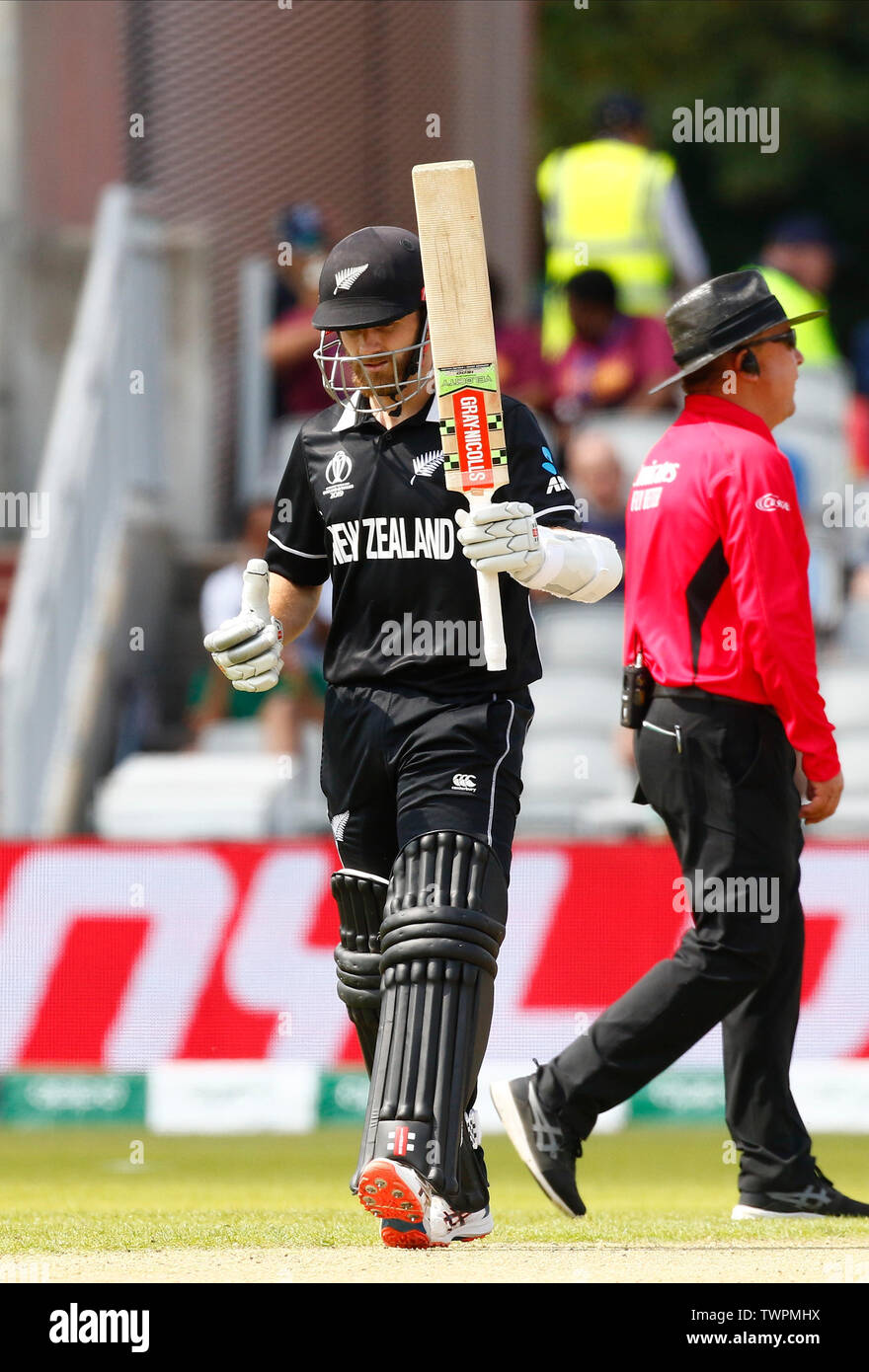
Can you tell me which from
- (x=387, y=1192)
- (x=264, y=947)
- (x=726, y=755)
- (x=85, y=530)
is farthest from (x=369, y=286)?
(x=85, y=530)

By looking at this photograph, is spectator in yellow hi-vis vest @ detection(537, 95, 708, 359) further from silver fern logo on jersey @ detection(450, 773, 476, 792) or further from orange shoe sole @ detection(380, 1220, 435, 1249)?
orange shoe sole @ detection(380, 1220, 435, 1249)

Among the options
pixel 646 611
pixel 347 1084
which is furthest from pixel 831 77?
pixel 646 611

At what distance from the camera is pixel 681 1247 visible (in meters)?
4.86

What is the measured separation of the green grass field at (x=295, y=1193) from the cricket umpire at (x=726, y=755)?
266mm

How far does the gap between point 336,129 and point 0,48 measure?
3.19 m

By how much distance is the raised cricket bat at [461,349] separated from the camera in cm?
473

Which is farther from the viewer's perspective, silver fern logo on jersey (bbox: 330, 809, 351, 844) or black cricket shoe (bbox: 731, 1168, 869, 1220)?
black cricket shoe (bbox: 731, 1168, 869, 1220)

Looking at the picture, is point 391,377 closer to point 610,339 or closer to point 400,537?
point 400,537

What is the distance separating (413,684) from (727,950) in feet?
3.65

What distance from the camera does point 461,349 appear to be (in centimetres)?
475

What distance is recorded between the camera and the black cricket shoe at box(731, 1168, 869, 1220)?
5.48 m

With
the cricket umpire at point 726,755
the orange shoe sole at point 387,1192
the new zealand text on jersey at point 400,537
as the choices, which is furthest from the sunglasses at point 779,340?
the orange shoe sole at point 387,1192

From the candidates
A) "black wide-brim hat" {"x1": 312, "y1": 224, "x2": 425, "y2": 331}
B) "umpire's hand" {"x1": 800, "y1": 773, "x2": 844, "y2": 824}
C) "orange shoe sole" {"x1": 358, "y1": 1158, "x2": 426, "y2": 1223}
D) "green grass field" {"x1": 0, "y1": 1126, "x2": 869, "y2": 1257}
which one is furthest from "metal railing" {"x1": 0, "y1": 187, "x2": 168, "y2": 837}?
"orange shoe sole" {"x1": 358, "y1": 1158, "x2": 426, "y2": 1223}

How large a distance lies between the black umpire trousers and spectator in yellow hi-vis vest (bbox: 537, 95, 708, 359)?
6.59m
